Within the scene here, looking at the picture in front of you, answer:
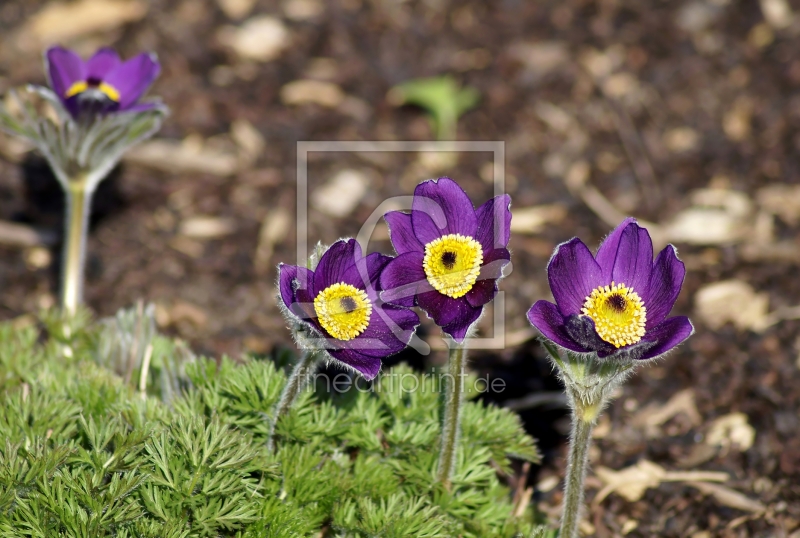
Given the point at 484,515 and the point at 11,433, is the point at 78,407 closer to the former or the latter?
the point at 11,433

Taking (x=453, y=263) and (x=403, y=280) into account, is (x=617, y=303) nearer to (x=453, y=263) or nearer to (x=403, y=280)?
(x=453, y=263)

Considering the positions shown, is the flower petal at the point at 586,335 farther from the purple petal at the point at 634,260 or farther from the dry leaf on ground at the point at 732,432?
the dry leaf on ground at the point at 732,432

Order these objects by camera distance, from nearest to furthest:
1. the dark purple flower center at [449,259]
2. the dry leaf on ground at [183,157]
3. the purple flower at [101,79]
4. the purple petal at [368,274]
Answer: the dark purple flower center at [449,259] < the purple petal at [368,274] < the purple flower at [101,79] < the dry leaf on ground at [183,157]

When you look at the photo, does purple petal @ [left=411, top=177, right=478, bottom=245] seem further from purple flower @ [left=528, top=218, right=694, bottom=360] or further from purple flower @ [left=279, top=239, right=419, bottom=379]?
purple flower @ [left=528, top=218, right=694, bottom=360]

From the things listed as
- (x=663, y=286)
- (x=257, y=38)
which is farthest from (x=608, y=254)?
(x=257, y=38)

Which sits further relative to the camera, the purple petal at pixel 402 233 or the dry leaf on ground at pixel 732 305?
the dry leaf on ground at pixel 732 305

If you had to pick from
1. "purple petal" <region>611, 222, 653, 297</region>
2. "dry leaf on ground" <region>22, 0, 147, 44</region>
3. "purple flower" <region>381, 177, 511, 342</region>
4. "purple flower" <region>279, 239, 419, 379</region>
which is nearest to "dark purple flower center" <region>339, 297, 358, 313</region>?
"purple flower" <region>279, 239, 419, 379</region>

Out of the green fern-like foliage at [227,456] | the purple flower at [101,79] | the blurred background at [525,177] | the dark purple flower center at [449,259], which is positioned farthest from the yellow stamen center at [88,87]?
the dark purple flower center at [449,259]
